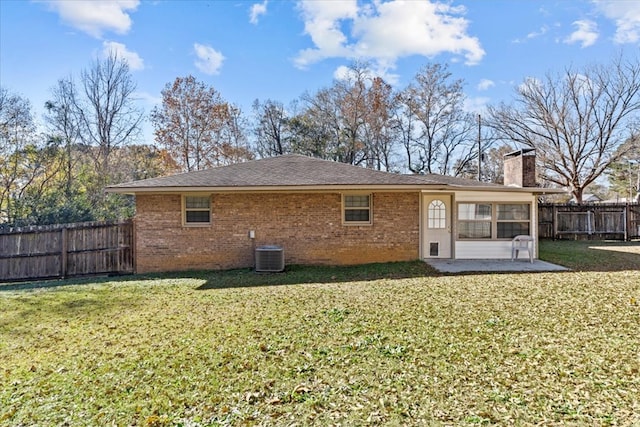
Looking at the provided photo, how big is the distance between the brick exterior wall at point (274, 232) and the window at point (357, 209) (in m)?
0.18

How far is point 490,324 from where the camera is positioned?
15.4 ft

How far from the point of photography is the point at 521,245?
10516mm

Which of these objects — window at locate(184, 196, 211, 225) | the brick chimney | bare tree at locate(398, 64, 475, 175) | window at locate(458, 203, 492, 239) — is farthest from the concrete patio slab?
bare tree at locate(398, 64, 475, 175)

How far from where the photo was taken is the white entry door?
10641 millimetres

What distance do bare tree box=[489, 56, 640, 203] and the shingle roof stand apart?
1634 cm

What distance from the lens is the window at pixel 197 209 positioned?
1010 centimetres

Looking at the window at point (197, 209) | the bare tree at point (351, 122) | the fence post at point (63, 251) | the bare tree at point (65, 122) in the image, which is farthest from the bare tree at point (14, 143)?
the bare tree at point (351, 122)

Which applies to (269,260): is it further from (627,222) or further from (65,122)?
(627,222)

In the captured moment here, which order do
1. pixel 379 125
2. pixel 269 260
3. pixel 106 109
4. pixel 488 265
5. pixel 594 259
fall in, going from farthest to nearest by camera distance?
pixel 379 125 < pixel 106 109 < pixel 594 259 < pixel 488 265 < pixel 269 260

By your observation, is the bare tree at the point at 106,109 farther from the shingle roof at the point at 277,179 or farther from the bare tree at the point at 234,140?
the shingle roof at the point at 277,179

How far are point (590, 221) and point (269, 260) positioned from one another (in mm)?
16480

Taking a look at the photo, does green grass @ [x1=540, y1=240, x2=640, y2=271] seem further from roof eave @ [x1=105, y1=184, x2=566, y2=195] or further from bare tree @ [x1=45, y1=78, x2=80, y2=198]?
bare tree @ [x1=45, y1=78, x2=80, y2=198]

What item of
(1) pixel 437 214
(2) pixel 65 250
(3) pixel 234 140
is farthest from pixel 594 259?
(3) pixel 234 140

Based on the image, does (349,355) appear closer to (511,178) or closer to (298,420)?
(298,420)
